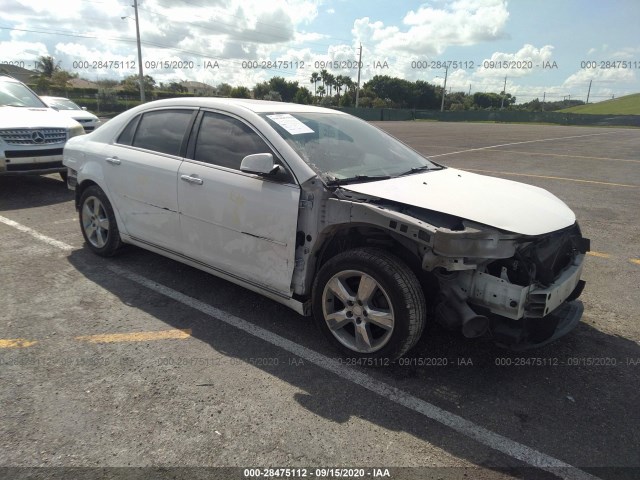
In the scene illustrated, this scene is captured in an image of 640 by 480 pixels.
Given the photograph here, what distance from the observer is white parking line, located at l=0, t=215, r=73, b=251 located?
5195mm

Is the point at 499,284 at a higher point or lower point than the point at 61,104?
lower

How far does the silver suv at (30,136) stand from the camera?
23.2 ft

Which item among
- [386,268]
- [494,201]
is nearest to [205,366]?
[386,268]

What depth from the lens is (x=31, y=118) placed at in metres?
7.65

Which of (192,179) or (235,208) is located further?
(192,179)

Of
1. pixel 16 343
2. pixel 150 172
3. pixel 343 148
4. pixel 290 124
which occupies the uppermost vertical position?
pixel 290 124

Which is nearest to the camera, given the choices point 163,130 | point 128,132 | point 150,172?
point 150,172

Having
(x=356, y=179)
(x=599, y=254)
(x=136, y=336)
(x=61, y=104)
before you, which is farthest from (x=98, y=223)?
(x=61, y=104)

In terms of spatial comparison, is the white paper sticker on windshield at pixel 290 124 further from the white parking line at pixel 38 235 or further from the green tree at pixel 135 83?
the green tree at pixel 135 83

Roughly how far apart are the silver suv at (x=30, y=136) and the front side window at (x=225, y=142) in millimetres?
4975

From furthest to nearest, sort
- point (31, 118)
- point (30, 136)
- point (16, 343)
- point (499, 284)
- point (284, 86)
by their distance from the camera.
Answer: point (284, 86), point (31, 118), point (30, 136), point (16, 343), point (499, 284)

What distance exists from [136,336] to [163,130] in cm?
185

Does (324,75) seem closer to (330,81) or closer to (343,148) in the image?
(330,81)

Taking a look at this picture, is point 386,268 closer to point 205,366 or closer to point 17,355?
point 205,366
